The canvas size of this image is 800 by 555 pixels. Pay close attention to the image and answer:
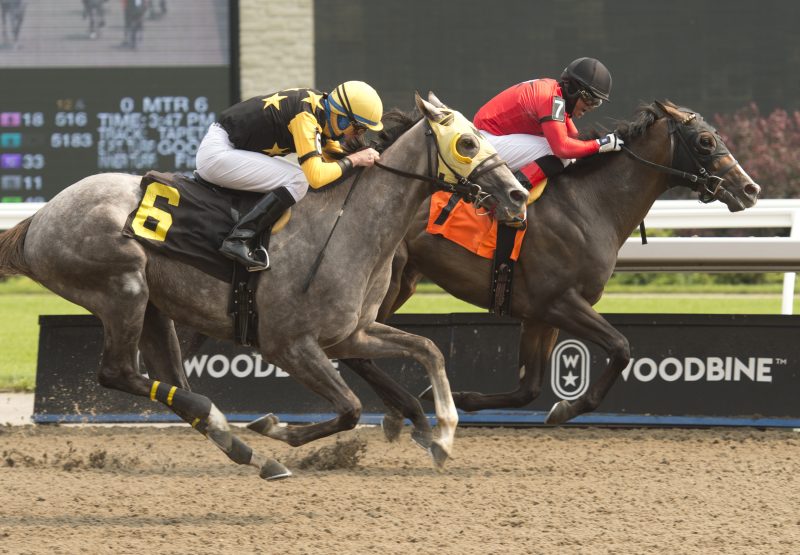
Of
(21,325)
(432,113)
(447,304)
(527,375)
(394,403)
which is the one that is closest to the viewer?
(432,113)

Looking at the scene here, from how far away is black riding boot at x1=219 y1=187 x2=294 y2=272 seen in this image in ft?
16.8

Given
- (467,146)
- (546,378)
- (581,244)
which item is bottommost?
(546,378)

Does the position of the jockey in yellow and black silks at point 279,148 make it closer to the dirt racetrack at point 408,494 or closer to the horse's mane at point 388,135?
the horse's mane at point 388,135

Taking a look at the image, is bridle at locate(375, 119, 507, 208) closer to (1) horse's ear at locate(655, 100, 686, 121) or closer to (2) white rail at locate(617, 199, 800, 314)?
(1) horse's ear at locate(655, 100, 686, 121)

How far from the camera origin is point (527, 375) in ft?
21.2

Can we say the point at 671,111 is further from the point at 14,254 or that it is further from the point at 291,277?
the point at 14,254

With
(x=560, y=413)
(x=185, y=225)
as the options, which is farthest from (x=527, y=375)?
(x=185, y=225)

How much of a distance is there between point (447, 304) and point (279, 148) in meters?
7.48

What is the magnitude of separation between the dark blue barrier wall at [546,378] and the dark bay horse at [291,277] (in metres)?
1.83

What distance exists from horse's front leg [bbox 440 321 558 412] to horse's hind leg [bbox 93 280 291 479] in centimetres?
159

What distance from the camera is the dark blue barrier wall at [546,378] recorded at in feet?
23.4

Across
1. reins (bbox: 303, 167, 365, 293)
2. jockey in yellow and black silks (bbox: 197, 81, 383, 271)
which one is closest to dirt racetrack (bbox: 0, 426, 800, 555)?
reins (bbox: 303, 167, 365, 293)

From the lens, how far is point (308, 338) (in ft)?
16.9

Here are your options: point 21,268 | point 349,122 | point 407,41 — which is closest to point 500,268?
point 349,122
